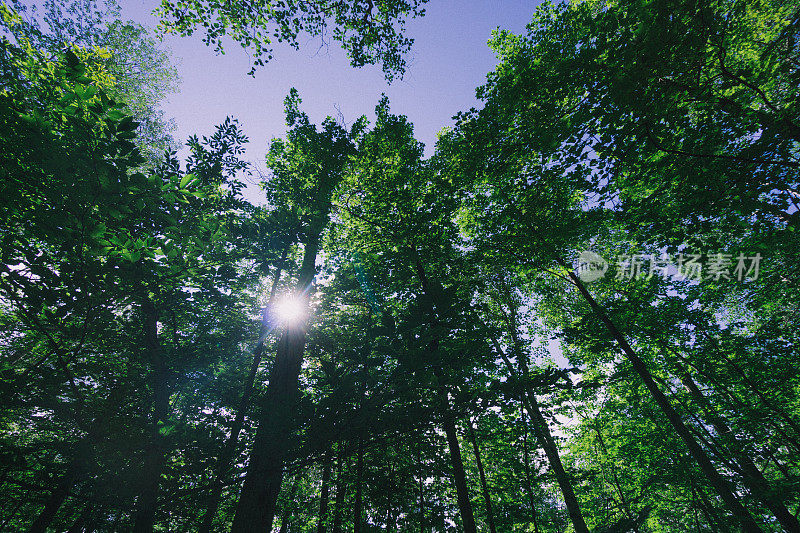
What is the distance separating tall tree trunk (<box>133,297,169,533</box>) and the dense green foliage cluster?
0.15 feet

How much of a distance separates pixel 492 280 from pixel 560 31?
349 inches

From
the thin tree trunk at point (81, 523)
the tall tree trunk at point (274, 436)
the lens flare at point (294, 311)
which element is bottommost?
the thin tree trunk at point (81, 523)

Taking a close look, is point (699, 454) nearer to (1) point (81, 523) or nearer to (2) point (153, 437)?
(2) point (153, 437)

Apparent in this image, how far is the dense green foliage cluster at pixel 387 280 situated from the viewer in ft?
9.08

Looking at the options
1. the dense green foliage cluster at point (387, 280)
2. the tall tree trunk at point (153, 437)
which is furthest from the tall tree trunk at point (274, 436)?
the tall tree trunk at point (153, 437)

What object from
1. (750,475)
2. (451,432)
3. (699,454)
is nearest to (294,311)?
(451,432)

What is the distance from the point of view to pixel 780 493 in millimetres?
7871

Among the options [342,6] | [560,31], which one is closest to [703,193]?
[560,31]

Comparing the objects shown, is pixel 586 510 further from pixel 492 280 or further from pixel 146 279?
pixel 146 279

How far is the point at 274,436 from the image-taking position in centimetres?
289

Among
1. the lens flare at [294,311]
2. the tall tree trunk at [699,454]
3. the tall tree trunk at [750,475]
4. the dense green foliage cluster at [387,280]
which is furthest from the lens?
the tall tree trunk at [750,475]

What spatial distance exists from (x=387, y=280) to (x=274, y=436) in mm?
2973

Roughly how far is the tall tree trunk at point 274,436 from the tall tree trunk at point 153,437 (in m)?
0.97

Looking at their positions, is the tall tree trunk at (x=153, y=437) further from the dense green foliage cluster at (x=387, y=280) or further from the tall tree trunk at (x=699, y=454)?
the tall tree trunk at (x=699, y=454)
